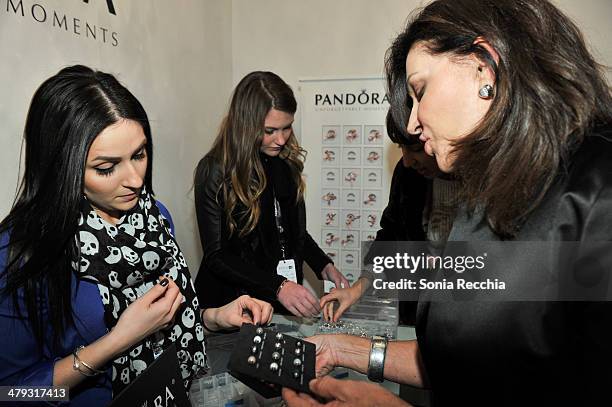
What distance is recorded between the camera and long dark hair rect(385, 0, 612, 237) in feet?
2.19

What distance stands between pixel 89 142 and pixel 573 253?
3.11 feet

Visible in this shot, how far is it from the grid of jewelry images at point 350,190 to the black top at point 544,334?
189 cm

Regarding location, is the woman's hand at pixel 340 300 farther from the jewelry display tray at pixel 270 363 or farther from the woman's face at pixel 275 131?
the woman's face at pixel 275 131

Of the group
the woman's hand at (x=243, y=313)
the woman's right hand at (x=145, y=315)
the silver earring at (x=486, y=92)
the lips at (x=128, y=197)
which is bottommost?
the woman's hand at (x=243, y=313)

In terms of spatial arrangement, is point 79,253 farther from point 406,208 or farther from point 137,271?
point 406,208

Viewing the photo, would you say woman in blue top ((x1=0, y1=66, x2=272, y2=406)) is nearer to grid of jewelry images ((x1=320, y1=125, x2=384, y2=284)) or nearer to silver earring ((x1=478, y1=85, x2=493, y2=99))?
silver earring ((x1=478, y1=85, x2=493, y2=99))

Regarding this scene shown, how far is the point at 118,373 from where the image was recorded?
3.52 feet

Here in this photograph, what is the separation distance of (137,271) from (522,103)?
989mm

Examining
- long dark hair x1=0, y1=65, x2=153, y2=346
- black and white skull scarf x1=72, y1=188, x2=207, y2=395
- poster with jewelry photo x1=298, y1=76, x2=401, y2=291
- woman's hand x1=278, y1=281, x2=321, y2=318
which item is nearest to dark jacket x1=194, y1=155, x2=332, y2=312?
woman's hand x1=278, y1=281, x2=321, y2=318

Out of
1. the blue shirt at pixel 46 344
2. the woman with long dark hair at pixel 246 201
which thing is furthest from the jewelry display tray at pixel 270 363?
the woman with long dark hair at pixel 246 201

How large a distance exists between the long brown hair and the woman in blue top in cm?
59

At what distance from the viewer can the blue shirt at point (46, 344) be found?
36.4 inches

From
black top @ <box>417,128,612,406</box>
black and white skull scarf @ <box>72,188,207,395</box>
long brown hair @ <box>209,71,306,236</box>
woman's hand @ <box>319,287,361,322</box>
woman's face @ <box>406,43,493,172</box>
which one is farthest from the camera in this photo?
long brown hair @ <box>209,71,306,236</box>

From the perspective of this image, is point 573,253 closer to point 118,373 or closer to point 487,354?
Answer: point 487,354
